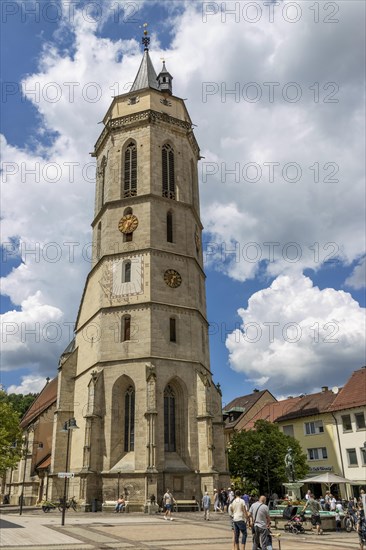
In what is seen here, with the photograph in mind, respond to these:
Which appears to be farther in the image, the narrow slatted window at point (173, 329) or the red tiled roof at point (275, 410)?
the red tiled roof at point (275, 410)

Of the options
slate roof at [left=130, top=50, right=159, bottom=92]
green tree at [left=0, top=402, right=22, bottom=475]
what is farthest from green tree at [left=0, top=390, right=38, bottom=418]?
slate roof at [left=130, top=50, right=159, bottom=92]

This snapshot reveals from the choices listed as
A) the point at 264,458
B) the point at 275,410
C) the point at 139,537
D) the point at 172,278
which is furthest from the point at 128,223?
the point at 275,410

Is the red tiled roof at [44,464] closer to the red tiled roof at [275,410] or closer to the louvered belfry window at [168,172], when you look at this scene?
the red tiled roof at [275,410]

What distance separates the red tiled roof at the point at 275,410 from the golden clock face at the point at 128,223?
26582 millimetres

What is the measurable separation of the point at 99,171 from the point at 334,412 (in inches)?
1168

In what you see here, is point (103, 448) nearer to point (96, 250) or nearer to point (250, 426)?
point (96, 250)

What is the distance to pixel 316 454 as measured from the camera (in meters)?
45.4

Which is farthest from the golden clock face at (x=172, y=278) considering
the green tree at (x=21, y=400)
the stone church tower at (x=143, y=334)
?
the green tree at (x=21, y=400)

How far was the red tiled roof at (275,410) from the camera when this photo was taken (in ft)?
174

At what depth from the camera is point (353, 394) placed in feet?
143

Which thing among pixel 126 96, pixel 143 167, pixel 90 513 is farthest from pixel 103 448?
pixel 126 96

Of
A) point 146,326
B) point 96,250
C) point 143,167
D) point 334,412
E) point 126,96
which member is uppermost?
point 126,96

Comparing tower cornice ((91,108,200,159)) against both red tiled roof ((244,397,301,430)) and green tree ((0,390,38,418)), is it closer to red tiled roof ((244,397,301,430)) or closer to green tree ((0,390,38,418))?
red tiled roof ((244,397,301,430))

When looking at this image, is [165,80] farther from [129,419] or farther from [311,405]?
[311,405]
